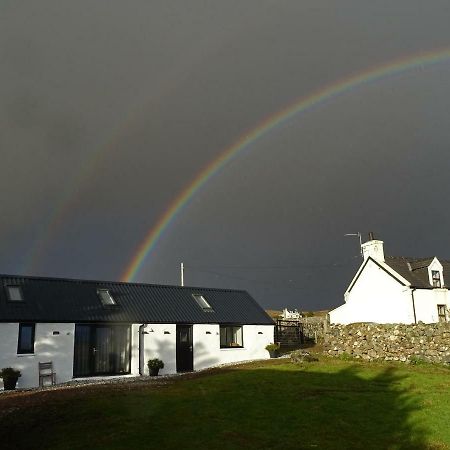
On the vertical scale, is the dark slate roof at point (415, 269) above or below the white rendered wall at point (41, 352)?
above

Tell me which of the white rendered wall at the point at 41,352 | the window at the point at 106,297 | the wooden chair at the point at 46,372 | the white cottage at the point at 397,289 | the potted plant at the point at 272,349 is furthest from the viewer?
the white cottage at the point at 397,289

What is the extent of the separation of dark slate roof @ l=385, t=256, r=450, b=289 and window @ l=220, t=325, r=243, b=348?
1753 cm

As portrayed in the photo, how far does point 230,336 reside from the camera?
37.2 meters

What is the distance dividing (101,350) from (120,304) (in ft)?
11.9

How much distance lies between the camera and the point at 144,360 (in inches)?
1242

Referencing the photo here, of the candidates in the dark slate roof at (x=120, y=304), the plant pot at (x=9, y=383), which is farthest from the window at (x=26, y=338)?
the plant pot at (x=9, y=383)

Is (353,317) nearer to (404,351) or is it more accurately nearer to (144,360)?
(404,351)

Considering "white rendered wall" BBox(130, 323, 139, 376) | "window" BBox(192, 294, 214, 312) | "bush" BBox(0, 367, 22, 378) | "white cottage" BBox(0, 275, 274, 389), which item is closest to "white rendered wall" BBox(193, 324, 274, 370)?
"white cottage" BBox(0, 275, 274, 389)

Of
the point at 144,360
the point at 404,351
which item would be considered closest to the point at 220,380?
the point at 144,360

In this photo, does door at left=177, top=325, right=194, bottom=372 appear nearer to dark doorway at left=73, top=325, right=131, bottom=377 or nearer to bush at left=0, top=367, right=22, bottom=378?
dark doorway at left=73, top=325, right=131, bottom=377

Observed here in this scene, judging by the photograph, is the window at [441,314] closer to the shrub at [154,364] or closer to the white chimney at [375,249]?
the white chimney at [375,249]

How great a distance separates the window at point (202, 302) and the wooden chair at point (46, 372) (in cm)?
1282

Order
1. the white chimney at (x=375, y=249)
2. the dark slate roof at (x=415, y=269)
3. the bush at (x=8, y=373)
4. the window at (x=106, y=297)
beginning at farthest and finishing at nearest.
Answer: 1. the white chimney at (x=375, y=249)
2. the dark slate roof at (x=415, y=269)
3. the window at (x=106, y=297)
4. the bush at (x=8, y=373)

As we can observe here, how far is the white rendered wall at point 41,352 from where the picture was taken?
26.5m
